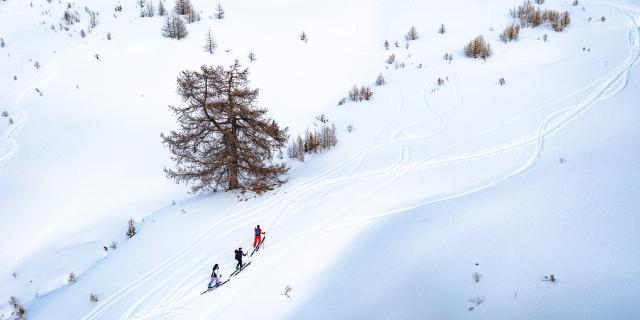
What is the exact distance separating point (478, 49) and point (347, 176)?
44.4ft

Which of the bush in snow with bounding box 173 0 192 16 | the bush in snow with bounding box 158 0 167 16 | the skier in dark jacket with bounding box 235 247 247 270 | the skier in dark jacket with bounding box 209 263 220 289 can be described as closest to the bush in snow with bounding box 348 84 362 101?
the skier in dark jacket with bounding box 235 247 247 270

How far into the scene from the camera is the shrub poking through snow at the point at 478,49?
22.8 meters

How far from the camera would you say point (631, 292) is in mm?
6016

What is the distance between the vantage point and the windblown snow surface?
25.9 ft

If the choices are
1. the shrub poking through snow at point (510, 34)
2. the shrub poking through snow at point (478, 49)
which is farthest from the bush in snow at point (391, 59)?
the shrub poking through snow at point (510, 34)

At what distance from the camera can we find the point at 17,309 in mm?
10898

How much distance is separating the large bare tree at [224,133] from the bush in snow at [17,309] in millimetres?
5666

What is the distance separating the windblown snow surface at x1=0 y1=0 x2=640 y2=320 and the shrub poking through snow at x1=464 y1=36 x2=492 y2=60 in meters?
0.59

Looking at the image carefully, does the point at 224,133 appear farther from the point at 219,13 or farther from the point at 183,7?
the point at 183,7

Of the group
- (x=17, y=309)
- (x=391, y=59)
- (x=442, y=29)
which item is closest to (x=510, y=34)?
(x=442, y=29)

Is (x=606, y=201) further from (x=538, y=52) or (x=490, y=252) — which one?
(x=538, y=52)

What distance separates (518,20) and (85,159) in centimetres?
2690

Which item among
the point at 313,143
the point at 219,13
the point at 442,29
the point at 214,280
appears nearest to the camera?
the point at 214,280

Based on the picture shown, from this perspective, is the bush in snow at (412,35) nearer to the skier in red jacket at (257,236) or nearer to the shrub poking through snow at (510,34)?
the shrub poking through snow at (510,34)
